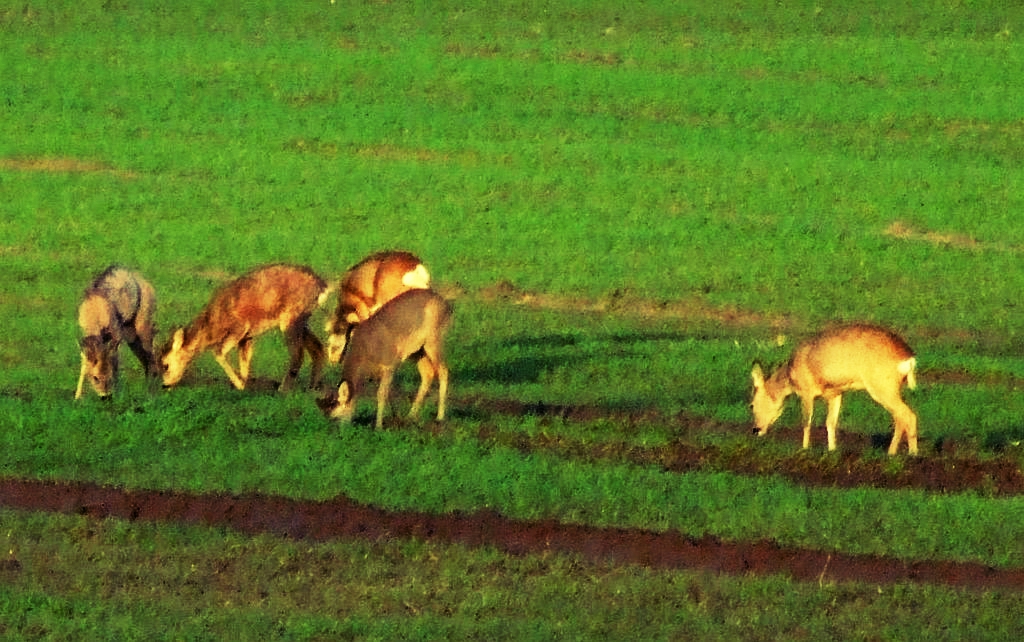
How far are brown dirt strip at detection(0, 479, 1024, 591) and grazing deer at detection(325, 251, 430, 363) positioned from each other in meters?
5.24

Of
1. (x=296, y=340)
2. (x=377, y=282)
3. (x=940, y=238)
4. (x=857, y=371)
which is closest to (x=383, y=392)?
(x=296, y=340)

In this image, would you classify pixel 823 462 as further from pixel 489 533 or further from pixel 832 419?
pixel 489 533

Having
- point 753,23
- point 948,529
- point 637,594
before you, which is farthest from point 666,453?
point 753,23

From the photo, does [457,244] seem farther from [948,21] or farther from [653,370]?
[948,21]

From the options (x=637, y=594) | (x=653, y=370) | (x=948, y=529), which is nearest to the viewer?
(x=637, y=594)

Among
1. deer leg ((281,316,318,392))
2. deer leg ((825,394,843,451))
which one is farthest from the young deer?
deer leg ((825,394,843,451))

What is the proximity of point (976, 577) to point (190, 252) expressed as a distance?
17.7m

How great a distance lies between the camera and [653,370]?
62.3ft

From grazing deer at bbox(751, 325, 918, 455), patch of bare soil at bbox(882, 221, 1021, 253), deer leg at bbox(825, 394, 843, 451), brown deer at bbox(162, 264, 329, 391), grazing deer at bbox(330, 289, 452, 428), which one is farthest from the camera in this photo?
patch of bare soil at bbox(882, 221, 1021, 253)

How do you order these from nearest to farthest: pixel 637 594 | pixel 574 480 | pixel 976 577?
pixel 637 594, pixel 976 577, pixel 574 480

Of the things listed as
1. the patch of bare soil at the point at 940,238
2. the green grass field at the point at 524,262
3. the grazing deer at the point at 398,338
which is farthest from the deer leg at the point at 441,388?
the patch of bare soil at the point at 940,238

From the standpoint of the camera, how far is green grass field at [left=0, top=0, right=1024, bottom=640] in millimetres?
10328

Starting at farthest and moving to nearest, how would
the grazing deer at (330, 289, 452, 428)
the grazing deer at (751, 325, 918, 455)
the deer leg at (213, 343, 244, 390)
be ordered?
the deer leg at (213, 343, 244, 390) → the grazing deer at (330, 289, 452, 428) → the grazing deer at (751, 325, 918, 455)

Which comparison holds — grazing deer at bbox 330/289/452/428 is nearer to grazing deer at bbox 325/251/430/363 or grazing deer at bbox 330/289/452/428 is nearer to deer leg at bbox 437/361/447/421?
deer leg at bbox 437/361/447/421
